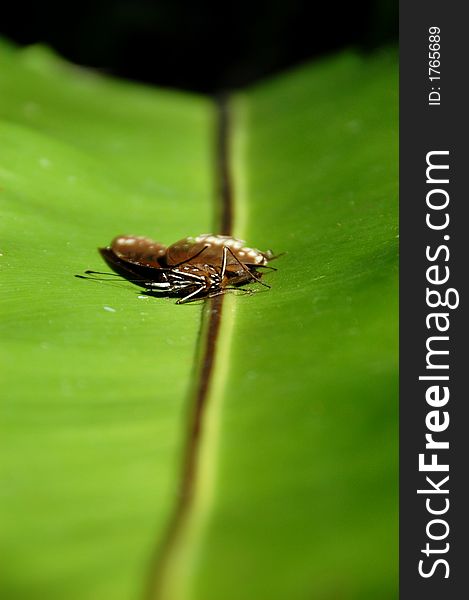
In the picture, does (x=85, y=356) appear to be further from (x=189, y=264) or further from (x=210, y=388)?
(x=189, y=264)

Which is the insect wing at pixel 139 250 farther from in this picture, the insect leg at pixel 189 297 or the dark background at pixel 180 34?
the dark background at pixel 180 34

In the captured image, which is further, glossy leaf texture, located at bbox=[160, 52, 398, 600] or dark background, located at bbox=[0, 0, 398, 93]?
dark background, located at bbox=[0, 0, 398, 93]

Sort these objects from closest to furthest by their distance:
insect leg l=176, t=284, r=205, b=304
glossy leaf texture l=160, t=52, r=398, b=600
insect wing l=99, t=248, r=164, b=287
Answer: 1. glossy leaf texture l=160, t=52, r=398, b=600
2. insect leg l=176, t=284, r=205, b=304
3. insect wing l=99, t=248, r=164, b=287

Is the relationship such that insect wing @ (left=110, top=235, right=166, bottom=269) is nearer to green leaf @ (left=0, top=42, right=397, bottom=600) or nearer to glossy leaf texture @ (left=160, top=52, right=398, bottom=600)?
green leaf @ (left=0, top=42, right=397, bottom=600)

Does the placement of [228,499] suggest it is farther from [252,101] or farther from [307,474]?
[252,101]

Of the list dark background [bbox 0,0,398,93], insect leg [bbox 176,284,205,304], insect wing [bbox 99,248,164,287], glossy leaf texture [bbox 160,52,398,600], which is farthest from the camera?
dark background [bbox 0,0,398,93]

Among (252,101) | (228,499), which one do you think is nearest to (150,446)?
(228,499)

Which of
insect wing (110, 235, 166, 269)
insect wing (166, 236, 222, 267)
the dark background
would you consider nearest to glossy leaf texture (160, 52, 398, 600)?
insect wing (166, 236, 222, 267)
